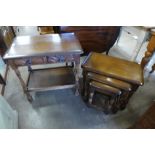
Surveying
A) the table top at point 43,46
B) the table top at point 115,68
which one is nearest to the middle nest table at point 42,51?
the table top at point 43,46

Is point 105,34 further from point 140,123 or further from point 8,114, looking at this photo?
point 8,114

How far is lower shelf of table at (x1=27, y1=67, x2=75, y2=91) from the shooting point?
60.5 inches

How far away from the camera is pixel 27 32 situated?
10.9 feet

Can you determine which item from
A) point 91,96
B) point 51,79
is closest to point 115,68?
point 91,96

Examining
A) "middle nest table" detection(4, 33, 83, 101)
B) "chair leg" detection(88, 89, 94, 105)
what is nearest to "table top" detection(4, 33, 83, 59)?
"middle nest table" detection(4, 33, 83, 101)

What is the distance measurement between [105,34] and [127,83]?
40.2 inches

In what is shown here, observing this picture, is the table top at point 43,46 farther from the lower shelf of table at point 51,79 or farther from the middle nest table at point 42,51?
the lower shelf of table at point 51,79

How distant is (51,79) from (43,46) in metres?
0.52

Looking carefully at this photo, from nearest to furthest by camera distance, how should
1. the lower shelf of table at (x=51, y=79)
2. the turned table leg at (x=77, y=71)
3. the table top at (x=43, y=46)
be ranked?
the table top at (x=43, y=46)
the turned table leg at (x=77, y=71)
the lower shelf of table at (x=51, y=79)

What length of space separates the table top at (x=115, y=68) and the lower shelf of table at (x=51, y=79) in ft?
1.36

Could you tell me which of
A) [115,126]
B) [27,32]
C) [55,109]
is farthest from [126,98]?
[27,32]

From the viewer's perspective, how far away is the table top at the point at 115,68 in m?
1.16

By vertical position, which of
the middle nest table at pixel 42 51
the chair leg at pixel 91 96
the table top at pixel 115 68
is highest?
the middle nest table at pixel 42 51

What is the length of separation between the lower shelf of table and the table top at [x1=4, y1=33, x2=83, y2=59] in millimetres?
503
